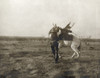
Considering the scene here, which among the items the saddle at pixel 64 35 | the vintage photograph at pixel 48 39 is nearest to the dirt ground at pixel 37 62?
the vintage photograph at pixel 48 39

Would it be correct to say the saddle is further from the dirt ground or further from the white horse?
the dirt ground

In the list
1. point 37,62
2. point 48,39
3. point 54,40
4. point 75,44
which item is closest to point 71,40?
point 75,44

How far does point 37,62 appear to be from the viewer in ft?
10.8

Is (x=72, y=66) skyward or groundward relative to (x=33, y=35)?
groundward

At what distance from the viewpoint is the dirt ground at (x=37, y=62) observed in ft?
10.6

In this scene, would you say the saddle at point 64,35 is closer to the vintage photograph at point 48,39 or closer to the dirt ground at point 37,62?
the vintage photograph at point 48,39

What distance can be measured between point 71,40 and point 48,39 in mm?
462

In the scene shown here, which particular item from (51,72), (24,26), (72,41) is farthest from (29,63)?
(72,41)

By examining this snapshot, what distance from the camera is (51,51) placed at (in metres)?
3.34

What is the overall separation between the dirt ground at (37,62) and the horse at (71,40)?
0.08m

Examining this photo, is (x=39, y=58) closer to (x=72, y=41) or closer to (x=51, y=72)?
(x=51, y=72)

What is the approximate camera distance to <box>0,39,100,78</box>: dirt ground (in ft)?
10.6

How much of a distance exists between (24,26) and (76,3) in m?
1.12

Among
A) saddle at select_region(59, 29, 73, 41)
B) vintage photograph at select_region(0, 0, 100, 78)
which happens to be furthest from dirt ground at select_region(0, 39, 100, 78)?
saddle at select_region(59, 29, 73, 41)
